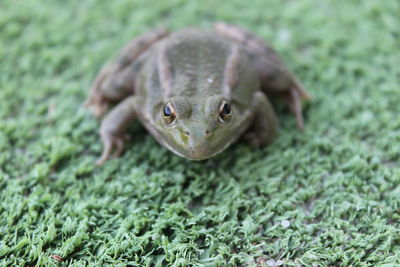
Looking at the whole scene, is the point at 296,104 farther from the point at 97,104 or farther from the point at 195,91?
the point at 97,104

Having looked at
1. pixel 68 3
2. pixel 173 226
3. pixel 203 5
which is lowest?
pixel 173 226

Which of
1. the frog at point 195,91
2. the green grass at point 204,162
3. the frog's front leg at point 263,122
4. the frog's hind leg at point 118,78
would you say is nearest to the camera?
the green grass at point 204,162

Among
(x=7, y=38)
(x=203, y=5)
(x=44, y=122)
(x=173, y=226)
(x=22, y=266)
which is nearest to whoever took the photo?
(x=22, y=266)

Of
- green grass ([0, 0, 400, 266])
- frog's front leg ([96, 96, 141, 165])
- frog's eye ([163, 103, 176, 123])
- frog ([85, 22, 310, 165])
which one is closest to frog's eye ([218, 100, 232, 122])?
frog ([85, 22, 310, 165])

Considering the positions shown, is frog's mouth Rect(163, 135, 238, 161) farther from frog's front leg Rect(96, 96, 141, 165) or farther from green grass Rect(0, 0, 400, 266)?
frog's front leg Rect(96, 96, 141, 165)

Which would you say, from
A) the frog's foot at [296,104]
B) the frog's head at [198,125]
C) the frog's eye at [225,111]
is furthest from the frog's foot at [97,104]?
the frog's foot at [296,104]

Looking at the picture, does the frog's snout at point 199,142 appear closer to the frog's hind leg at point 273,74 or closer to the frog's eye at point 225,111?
the frog's eye at point 225,111

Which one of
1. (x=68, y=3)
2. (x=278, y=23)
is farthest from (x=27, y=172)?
(x=278, y=23)

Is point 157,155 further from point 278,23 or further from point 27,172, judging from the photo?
point 278,23
